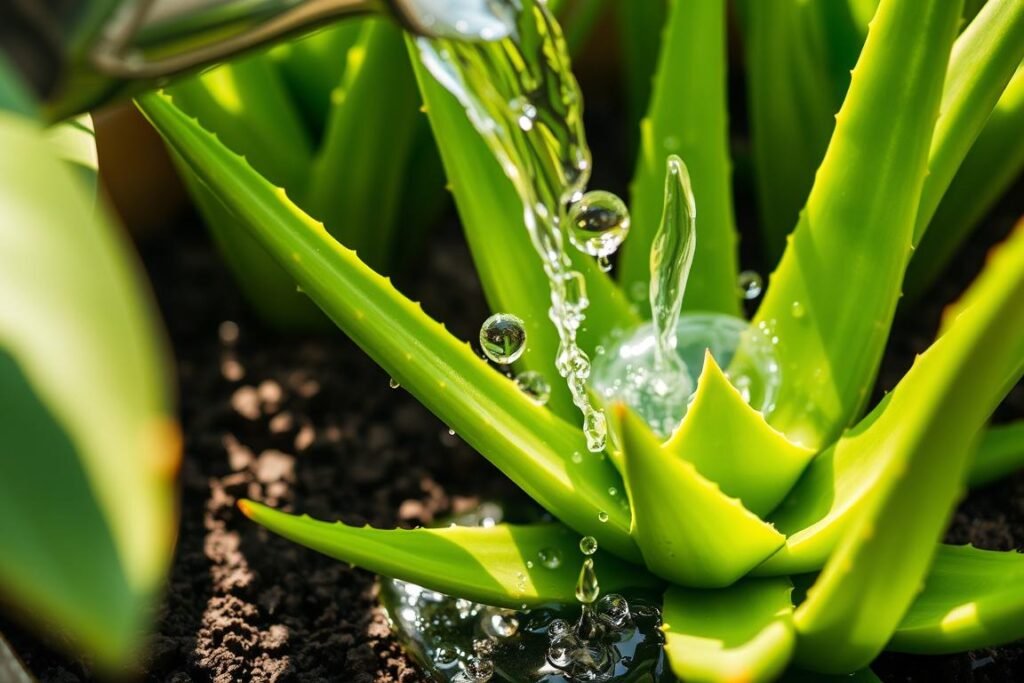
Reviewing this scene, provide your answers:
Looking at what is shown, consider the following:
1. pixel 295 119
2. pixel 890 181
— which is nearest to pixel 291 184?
pixel 295 119

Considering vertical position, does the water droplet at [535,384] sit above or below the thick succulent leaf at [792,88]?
below

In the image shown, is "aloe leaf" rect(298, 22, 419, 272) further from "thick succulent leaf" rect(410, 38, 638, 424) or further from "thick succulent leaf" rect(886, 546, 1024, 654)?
"thick succulent leaf" rect(886, 546, 1024, 654)

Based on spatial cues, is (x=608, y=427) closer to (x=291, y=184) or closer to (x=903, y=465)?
(x=903, y=465)

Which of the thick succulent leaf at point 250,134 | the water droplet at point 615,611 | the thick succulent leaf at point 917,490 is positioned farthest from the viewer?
the thick succulent leaf at point 250,134

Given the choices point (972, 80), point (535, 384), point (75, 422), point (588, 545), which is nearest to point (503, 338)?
point (535, 384)

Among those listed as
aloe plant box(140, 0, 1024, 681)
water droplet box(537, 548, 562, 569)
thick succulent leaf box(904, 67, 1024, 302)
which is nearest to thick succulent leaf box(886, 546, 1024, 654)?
aloe plant box(140, 0, 1024, 681)

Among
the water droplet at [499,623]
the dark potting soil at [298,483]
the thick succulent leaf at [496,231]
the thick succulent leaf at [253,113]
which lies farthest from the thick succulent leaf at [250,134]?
the water droplet at [499,623]

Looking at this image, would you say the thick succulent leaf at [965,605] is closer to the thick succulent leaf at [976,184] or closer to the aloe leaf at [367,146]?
the thick succulent leaf at [976,184]
